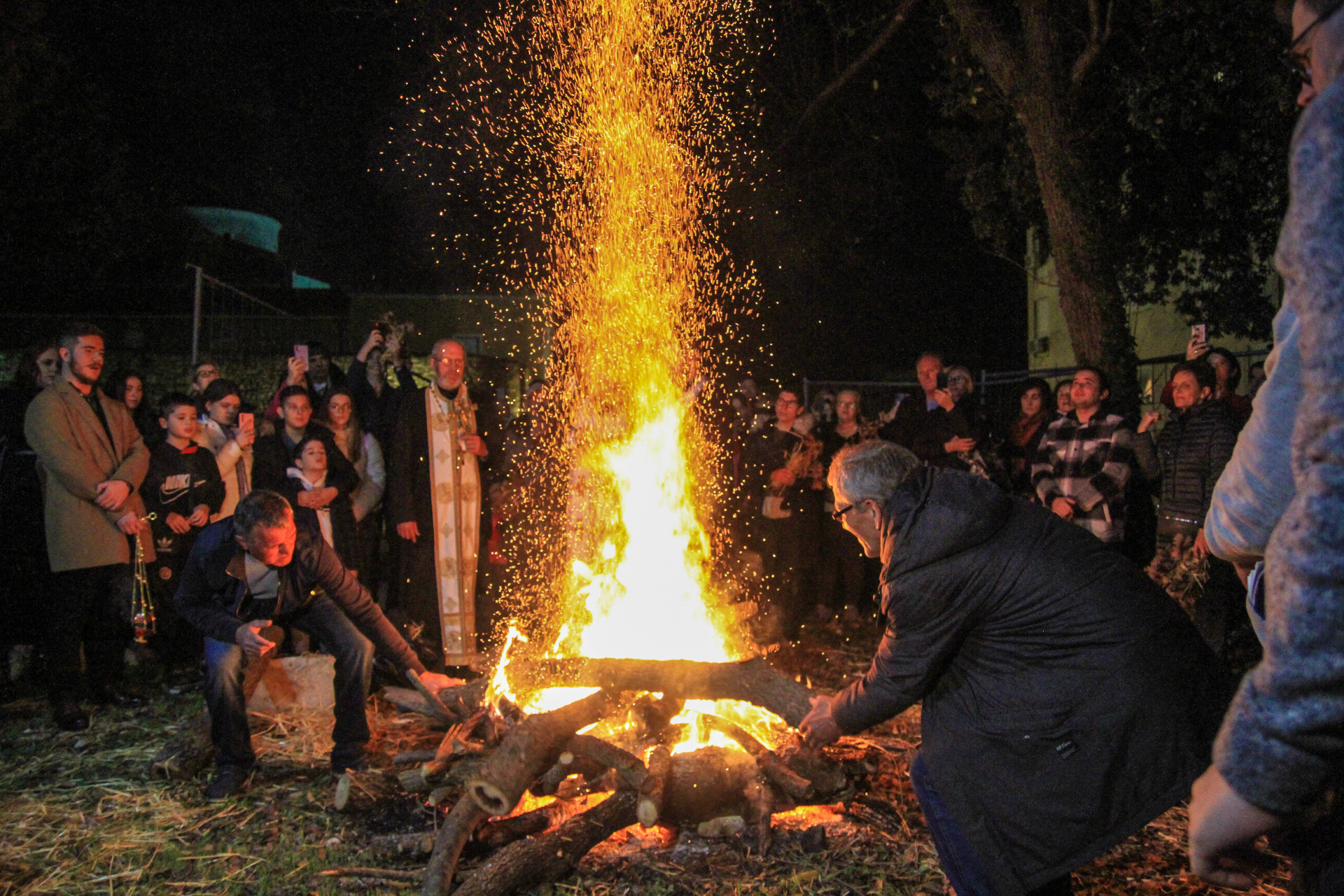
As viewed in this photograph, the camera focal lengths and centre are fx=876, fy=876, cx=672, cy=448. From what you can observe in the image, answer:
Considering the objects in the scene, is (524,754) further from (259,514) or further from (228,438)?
(228,438)

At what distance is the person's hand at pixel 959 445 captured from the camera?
7.25 metres

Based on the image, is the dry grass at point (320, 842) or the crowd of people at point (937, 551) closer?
the crowd of people at point (937, 551)

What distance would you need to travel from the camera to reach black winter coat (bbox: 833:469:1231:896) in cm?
257

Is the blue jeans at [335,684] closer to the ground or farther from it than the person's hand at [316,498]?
closer to the ground

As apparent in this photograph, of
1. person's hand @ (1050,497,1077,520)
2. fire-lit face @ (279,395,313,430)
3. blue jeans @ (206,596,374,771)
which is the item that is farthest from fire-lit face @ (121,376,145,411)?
person's hand @ (1050,497,1077,520)

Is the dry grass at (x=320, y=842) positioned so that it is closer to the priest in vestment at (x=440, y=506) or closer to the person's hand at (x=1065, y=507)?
the priest in vestment at (x=440, y=506)

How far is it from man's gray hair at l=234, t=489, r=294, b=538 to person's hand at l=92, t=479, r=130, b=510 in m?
2.08

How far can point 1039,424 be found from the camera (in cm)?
716

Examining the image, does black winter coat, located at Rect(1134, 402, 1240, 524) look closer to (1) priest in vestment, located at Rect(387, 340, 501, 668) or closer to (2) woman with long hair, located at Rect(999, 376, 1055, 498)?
(2) woman with long hair, located at Rect(999, 376, 1055, 498)

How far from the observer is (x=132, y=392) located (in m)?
7.18

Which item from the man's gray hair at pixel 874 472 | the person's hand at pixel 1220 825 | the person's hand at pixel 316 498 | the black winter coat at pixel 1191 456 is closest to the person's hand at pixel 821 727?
the man's gray hair at pixel 874 472

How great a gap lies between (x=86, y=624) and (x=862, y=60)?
10455mm

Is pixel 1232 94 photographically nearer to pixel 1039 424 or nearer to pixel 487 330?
pixel 1039 424

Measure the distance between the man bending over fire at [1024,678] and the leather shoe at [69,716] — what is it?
5.51 meters
